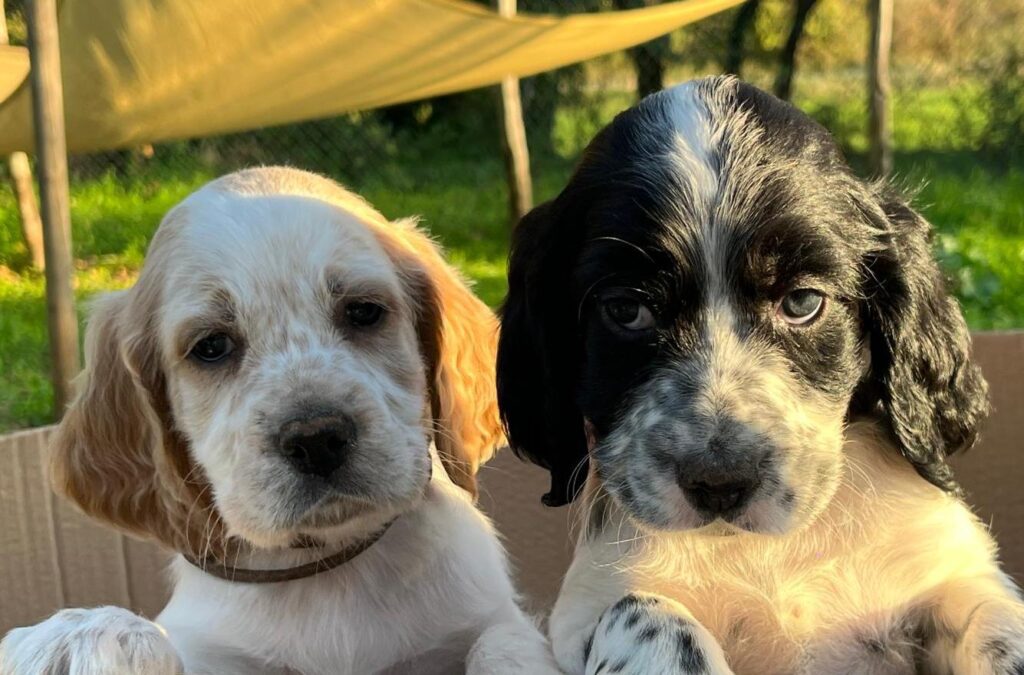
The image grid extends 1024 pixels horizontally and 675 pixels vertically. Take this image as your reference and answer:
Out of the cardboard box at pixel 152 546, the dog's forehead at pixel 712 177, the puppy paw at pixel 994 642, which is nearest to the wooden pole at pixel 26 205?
the cardboard box at pixel 152 546

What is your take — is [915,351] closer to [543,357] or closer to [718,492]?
[718,492]

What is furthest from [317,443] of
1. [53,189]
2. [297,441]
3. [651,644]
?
[53,189]

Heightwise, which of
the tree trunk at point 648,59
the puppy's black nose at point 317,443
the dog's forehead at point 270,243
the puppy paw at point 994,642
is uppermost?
the dog's forehead at point 270,243

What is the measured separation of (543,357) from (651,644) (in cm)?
71

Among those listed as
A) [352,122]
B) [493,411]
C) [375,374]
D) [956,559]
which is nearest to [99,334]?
[375,374]

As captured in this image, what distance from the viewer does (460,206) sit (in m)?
12.9

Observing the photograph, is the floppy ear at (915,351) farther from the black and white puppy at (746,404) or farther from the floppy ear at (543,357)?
the floppy ear at (543,357)

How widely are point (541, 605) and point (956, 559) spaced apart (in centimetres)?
159

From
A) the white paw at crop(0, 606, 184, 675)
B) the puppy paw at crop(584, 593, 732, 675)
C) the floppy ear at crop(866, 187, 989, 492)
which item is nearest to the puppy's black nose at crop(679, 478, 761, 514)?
the puppy paw at crop(584, 593, 732, 675)

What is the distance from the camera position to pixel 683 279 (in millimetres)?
2438

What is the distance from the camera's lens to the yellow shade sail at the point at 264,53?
211 inches

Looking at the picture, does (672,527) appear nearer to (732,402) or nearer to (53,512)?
(732,402)

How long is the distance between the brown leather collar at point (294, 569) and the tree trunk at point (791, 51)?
10.1 metres

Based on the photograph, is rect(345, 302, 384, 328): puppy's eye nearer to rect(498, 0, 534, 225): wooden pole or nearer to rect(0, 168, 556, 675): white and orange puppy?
rect(0, 168, 556, 675): white and orange puppy
